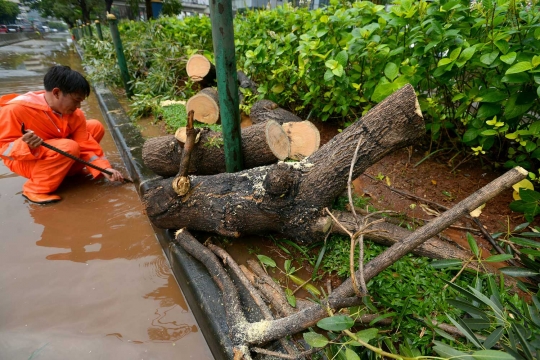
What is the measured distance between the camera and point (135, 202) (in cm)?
289

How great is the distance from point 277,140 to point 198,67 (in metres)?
2.87

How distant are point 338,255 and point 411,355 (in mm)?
723

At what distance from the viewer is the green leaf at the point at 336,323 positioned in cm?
116

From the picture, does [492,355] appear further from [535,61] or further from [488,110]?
[488,110]

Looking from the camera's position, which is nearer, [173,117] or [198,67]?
[173,117]

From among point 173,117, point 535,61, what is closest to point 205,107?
point 173,117

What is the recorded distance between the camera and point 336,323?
1.18 meters

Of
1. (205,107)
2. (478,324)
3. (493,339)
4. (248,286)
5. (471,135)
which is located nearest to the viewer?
(493,339)

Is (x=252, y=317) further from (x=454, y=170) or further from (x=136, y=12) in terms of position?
(x=136, y=12)

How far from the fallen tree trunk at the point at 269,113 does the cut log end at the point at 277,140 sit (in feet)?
2.16

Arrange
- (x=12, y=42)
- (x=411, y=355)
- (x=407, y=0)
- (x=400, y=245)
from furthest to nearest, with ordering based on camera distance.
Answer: (x=12, y=42) < (x=407, y=0) < (x=400, y=245) < (x=411, y=355)

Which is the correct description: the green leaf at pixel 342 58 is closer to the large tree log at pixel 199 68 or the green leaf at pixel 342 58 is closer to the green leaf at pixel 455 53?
the green leaf at pixel 455 53

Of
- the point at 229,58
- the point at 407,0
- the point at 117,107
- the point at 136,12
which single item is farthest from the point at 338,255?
the point at 136,12

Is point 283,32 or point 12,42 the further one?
point 12,42
